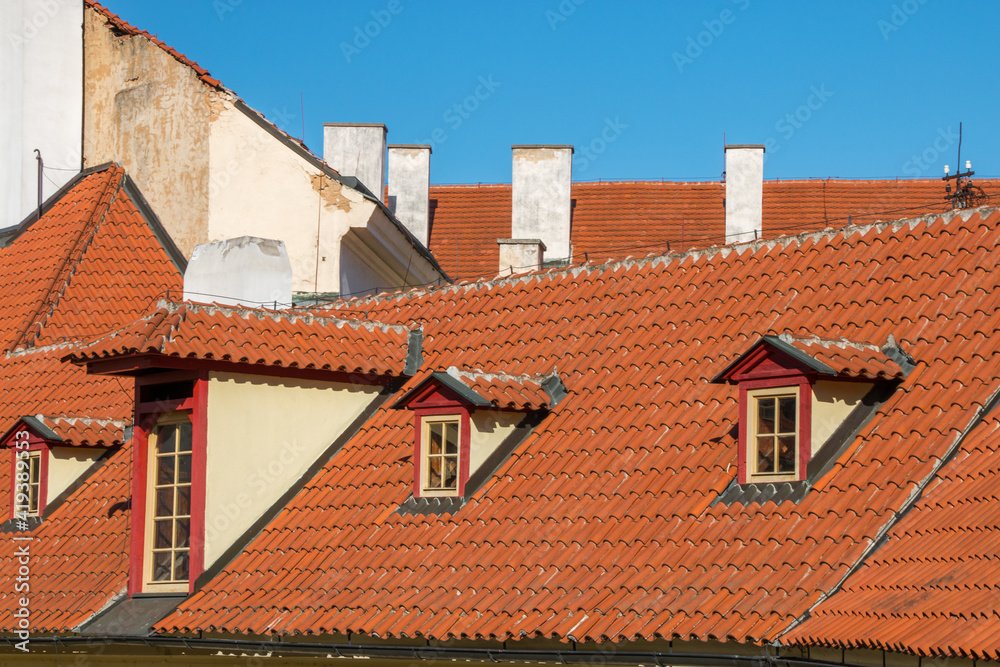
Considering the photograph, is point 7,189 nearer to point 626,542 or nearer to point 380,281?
point 380,281

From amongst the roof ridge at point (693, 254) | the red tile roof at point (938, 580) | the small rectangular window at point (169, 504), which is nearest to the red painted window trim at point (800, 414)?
the red tile roof at point (938, 580)

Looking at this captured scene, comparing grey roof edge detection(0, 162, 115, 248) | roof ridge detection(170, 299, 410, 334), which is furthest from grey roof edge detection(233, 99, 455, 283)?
roof ridge detection(170, 299, 410, 334)

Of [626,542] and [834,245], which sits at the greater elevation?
[834,245]

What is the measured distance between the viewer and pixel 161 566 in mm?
14984

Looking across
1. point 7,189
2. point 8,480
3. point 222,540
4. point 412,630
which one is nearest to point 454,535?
point 412,630

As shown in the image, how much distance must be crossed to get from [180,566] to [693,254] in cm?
562

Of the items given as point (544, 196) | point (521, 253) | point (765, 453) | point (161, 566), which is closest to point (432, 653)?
point (765, 453)

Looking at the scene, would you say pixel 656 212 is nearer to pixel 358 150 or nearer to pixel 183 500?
pixel 358 150

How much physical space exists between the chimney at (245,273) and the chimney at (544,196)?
11.5 meters

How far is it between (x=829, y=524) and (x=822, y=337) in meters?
1.81

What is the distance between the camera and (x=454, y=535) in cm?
1321

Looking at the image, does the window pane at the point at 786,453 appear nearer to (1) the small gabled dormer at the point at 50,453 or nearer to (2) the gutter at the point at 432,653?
(2) the gutter at the point at 432,653

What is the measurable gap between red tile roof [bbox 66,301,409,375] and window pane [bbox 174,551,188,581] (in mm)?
1903

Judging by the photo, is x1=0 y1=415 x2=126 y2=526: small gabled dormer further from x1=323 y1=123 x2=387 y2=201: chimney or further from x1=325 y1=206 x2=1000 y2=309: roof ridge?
x1=323 y1=123 x2=387 y2=201: chimney
